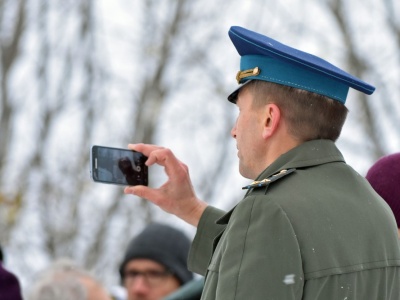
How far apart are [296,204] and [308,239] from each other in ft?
0.35

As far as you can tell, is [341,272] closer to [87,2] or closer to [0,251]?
[0,251]

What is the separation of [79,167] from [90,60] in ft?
7.74

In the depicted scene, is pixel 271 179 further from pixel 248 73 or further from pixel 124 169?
pixel 124 169

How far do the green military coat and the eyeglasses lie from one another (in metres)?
3.06

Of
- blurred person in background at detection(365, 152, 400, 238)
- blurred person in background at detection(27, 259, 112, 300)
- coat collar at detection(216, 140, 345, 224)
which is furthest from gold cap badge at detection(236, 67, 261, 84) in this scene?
blurred person in background at detection(27, 259, 112, 300)

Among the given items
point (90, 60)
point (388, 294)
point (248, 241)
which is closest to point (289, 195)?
point (248, 241)

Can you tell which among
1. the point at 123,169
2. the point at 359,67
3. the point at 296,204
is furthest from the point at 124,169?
the point at 359,67

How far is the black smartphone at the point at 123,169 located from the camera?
3695 mm

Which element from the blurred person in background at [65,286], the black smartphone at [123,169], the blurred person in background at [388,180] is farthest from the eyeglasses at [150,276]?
the black smartphone at [123,169]

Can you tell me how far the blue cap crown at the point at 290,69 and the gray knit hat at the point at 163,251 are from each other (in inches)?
122

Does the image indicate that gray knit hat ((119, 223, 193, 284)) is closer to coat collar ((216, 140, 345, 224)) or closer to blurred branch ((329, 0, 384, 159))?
coat collar ((216, 140, 345, 224))

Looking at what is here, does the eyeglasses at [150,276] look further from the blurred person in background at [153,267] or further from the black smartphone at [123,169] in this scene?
the black smartphone at [123,169]

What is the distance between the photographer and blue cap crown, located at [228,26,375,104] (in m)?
3.16

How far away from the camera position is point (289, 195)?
301cm
